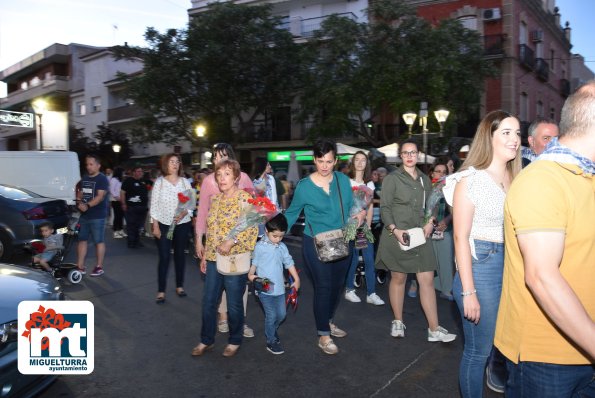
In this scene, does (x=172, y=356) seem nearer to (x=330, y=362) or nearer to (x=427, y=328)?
(x=330, y=362)

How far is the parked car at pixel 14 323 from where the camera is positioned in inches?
109

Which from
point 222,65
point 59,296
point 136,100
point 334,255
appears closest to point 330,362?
point 334,255

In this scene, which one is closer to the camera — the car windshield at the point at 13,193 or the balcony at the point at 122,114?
the car windshield at the point at 13,193

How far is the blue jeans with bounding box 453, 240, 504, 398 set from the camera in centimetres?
257

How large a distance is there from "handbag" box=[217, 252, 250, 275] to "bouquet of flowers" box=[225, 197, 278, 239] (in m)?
0.18

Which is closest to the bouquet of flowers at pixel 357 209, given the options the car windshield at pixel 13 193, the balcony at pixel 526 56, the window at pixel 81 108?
the car windshield at pixel 13 193

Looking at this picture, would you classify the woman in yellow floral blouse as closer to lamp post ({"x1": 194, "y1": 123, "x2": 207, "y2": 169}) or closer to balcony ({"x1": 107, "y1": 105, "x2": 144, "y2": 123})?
lamp post ({"x1": 194, "y1": 123, "x2": 207, "y2": 169})

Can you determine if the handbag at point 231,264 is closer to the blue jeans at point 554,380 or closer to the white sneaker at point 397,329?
the white sneaker at point 397,329

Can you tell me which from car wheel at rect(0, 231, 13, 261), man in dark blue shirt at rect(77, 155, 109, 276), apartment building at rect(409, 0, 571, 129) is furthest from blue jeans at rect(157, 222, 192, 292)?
apartment building at rect(409, 0, 571, 129)

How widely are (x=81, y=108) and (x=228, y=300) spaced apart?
37141 mm

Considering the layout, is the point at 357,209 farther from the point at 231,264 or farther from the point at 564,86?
the point at 564,86

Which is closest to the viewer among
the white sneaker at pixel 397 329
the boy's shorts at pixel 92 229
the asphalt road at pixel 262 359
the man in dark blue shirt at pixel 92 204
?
the asphalt road at pixel 262 359

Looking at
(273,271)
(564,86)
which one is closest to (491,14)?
(564,86)

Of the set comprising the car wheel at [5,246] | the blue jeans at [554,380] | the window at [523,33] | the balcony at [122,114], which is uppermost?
the window at [523,33]
